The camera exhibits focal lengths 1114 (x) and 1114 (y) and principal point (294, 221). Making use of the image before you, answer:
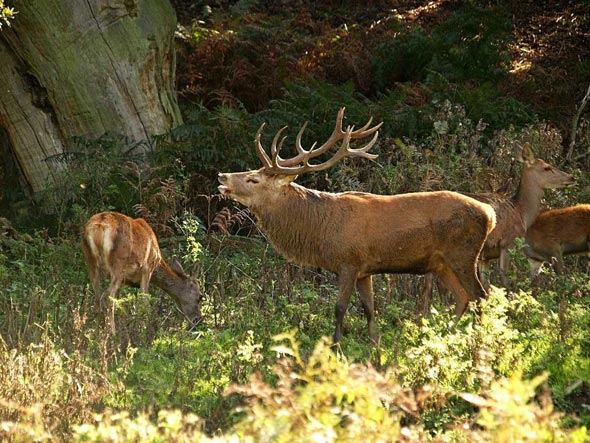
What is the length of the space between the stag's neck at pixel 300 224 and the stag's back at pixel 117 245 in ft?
4.97

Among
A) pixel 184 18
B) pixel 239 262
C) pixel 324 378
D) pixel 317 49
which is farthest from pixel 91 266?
pixel 184 18

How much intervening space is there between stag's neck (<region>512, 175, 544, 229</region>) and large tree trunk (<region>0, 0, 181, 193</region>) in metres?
4.60

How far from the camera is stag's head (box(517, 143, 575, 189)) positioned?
12.3 meters

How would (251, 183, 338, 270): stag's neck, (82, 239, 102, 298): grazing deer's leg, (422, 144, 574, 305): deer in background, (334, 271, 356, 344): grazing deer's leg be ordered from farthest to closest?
(422, 144, 574, 305): deer in background
(82, 239, 102, 298): grazing deer's leg
(251, 183, 338, 270): stag's neck
(334, 271, 356, 344): grazing deer's leg

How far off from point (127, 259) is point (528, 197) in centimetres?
452

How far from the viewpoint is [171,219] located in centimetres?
1222

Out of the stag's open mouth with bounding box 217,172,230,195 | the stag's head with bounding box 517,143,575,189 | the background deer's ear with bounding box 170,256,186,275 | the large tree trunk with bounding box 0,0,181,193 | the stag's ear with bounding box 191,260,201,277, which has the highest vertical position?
the large tree trunk with bounding box 0,0,181,193

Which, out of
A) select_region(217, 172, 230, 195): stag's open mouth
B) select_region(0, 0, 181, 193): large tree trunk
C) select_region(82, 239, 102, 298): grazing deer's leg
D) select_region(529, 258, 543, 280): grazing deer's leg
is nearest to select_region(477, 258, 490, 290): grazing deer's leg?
select_region(529, 258, 543, 280): grazing deer's leg

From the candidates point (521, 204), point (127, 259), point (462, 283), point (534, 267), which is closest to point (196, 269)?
point (127, 259)

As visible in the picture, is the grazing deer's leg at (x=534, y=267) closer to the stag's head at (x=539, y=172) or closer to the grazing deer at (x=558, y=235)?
the grazing deer at (x=558, y=235)

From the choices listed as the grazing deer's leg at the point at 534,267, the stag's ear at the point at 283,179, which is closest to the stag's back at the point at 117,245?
the stag's ear at the point at 283,179

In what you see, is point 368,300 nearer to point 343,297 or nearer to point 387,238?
point 343,297

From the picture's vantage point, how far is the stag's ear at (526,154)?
40.3 ft

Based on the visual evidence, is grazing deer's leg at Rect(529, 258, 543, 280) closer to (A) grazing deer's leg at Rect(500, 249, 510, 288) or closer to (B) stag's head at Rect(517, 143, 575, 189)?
(A) grazing deer's leg at Rect(500, 249, 510, 288)
